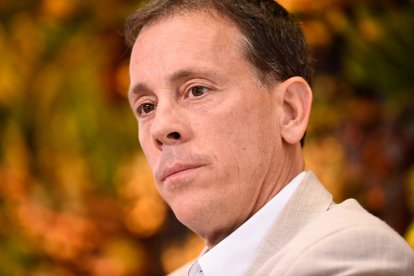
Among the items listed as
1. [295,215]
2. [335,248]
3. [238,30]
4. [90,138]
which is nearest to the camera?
[335,248]

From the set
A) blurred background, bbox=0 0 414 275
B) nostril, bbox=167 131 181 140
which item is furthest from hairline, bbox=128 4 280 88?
blurred background, bbox=0 0 414 275

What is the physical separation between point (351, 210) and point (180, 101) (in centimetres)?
45

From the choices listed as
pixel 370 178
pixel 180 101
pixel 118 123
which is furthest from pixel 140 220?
pixel 180 101

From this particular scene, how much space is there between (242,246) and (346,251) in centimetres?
32

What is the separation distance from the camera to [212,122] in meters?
1.55

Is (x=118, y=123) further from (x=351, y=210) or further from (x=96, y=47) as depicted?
(x=351, y=210)

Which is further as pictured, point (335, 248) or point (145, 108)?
point (145, 108)

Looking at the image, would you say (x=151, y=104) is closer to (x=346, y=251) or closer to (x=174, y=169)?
(x=174, y=169)

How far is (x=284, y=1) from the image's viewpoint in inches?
116

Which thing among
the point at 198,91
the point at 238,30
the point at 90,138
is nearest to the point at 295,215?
the point at 198,91

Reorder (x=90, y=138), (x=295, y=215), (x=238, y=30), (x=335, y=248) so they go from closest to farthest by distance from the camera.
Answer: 1. (x=335, y=248)
2. (x=295, y=215)
3. (x=238, y=30)
4. (x=90, y=138)

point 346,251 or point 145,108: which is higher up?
point 145,108

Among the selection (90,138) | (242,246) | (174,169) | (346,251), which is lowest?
(346,251)

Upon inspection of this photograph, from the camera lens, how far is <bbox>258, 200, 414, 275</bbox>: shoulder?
1.25 meters
